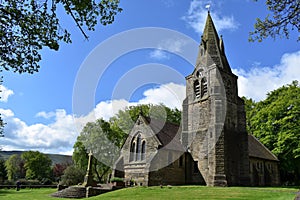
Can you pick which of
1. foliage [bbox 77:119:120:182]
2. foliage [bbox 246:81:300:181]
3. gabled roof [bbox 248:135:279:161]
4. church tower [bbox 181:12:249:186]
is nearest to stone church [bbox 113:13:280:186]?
church tower [bbox 181:12:249:186]

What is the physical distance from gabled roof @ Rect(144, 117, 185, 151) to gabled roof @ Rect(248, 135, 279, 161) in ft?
29.7

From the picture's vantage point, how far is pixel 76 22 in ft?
22.8

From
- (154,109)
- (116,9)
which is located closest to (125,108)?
(154,109)

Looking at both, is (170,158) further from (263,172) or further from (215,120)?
(263,172)

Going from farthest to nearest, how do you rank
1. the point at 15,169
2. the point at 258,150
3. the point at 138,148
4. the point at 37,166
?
the point at 15,169, the point at 37,166, the point at 258,150, the point at 138,148

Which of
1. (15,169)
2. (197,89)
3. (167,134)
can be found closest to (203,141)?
(167,134)

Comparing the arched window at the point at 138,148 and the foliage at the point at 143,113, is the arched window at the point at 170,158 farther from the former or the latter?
the foliage at the point at 143,113

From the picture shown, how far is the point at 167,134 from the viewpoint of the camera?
104 ft

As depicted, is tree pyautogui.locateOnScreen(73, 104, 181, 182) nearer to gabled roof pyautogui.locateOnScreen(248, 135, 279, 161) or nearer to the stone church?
the stone church

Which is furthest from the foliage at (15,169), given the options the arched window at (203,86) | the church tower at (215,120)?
the arched window at (203,86)

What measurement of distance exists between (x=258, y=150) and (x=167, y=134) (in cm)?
1289

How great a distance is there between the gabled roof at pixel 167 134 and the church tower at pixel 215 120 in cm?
112

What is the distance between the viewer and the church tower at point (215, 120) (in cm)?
2770

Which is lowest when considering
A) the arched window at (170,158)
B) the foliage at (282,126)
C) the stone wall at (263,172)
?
the stone wall at (263,172)
